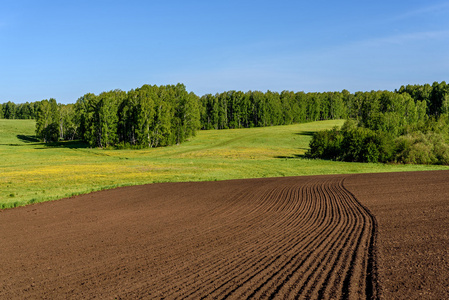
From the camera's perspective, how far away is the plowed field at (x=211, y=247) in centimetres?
964

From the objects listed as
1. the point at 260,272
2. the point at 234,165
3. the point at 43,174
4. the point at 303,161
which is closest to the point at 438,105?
the point at 303,161

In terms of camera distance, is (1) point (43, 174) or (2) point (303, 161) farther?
(2) point (303, 161)

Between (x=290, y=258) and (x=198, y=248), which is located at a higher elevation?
(x=290, y=258)

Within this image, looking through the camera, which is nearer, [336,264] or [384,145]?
[336,264]

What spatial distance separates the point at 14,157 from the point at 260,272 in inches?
2652

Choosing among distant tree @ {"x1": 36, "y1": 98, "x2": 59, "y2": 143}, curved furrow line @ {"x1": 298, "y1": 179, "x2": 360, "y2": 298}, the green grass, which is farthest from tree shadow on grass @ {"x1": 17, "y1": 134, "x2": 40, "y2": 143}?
curved furrow line @ {"x1": 298, "y1": 179, "x2": 360, "y2": 298}

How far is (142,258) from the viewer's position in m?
12.4

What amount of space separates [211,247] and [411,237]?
8.19 m

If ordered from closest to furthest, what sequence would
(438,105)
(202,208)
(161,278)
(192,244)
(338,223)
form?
(161,278) → (192,244) → (338,223) → (202,208) → (438,105)

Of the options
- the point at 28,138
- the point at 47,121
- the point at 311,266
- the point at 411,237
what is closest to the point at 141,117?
the point at 47,121

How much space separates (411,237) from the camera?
564 inches

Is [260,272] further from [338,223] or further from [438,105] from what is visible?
[438,105]

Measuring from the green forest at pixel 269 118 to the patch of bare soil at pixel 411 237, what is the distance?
89.9ft

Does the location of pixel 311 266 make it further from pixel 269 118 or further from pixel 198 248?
pixel 269 118
